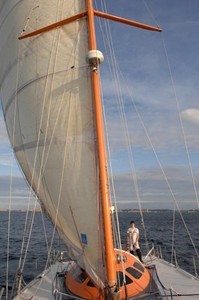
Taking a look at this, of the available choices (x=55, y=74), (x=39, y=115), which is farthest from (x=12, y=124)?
(x=55, y=74)

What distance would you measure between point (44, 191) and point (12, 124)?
2682 mm

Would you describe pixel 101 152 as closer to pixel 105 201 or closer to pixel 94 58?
pixel 105 201

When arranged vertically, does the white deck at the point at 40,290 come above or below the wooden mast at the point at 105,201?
below

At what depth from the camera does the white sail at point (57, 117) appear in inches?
290

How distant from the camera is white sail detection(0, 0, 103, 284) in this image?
24.2 ft

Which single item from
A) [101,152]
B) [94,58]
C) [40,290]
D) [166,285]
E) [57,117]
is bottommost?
[166,285]

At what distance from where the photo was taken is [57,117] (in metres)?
8.06

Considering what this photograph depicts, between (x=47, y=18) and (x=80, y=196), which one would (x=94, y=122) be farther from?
(x=47, y=18)

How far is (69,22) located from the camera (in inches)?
338

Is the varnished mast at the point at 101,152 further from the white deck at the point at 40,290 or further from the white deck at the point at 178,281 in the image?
the white deck at the point at 40,290

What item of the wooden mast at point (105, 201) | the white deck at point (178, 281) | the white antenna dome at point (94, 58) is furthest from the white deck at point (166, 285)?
the white antenna dome at point (94, 58)

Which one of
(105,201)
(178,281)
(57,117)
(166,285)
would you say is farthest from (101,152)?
(178,281)

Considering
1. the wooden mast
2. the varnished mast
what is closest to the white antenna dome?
the varnished mast

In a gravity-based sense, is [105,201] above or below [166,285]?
above
